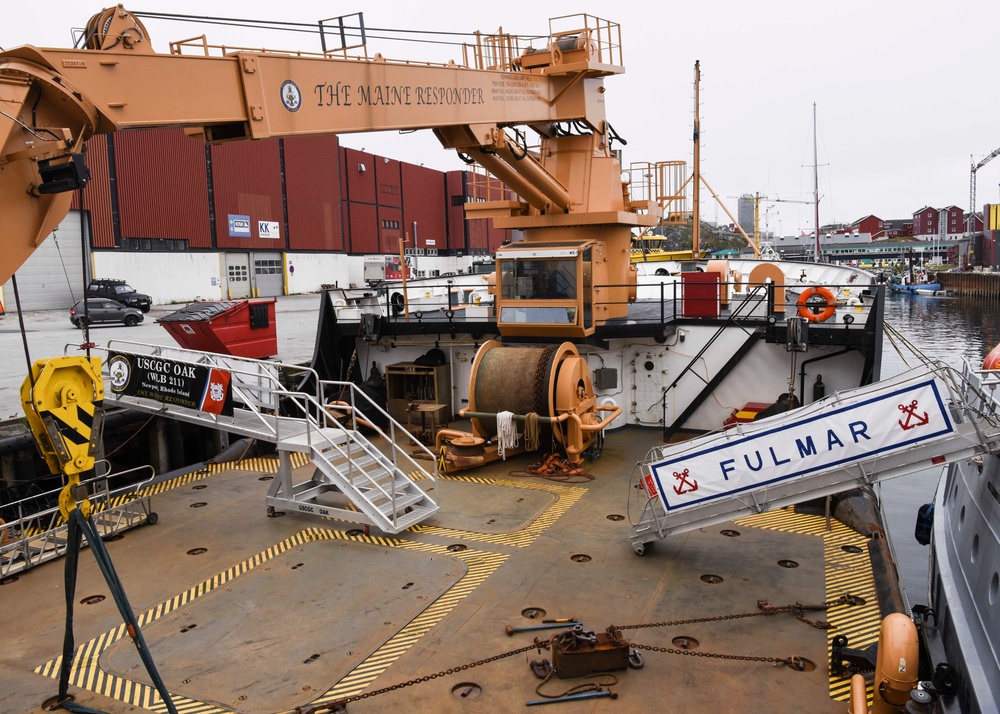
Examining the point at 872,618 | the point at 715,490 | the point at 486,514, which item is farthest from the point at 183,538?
the point at 872,618

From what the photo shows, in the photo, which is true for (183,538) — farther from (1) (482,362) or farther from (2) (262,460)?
(1) (482,362)

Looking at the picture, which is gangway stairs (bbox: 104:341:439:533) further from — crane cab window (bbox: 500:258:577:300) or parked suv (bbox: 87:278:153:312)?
parked suv (bbox: 87:278:153:312)

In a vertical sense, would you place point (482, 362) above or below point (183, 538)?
above

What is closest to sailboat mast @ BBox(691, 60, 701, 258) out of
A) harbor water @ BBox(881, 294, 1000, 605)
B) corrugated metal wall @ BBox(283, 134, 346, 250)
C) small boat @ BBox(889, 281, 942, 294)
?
harbor water @ BBox(881, 294, 1000, 605)

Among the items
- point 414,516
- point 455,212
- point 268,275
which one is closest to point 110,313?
point 268,275

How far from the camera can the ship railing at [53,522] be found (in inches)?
361

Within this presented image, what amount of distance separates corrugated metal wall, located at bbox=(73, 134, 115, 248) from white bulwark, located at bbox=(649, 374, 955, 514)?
41.5 meters

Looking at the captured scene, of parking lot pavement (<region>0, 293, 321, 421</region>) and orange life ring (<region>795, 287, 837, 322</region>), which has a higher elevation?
orange life ring (<region>795, 287, 837, 322</region>)

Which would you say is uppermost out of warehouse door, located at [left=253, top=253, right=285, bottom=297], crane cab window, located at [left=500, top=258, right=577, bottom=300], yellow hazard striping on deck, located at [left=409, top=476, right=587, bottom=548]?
warehouse door, located at [left=253, top=253, right=285, bottom=297]

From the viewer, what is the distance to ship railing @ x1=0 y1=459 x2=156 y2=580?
9.16m

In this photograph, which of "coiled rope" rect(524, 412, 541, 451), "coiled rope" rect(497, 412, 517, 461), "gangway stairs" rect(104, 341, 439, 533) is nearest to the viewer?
"gangway stairs" rect(104, 341, 439, 533)

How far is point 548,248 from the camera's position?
13.8 metres

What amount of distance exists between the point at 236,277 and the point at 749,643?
50.2 m

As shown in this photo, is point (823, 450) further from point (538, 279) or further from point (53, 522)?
point (53, 522)
